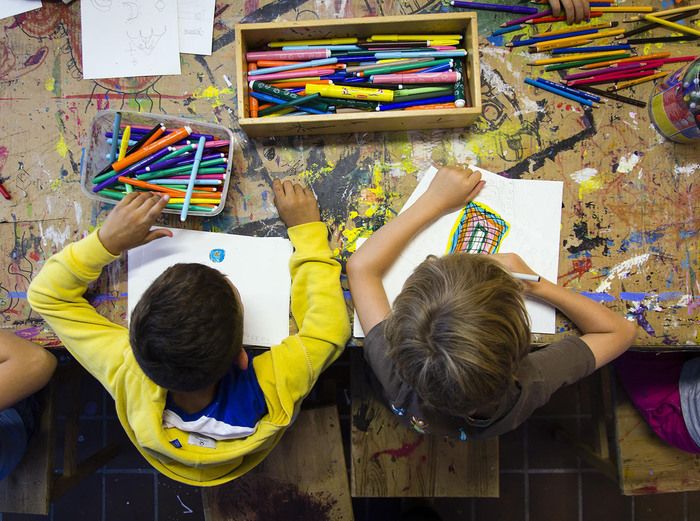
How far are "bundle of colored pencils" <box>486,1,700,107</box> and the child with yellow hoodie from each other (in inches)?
21.2

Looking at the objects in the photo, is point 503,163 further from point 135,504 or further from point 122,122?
point 135,504

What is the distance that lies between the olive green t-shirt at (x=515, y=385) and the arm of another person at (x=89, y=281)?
467mm

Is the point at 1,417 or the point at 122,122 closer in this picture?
the point at 122,122

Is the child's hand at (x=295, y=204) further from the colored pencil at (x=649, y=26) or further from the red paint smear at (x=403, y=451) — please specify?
the colored pencil at (x=649, y=26)

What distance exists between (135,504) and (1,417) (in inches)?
23.2

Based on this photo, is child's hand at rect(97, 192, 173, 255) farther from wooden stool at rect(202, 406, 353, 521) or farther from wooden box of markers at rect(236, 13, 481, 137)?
wooden stool at rect(202, 406, 353, 521)

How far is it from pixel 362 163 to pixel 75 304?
603 millimetres

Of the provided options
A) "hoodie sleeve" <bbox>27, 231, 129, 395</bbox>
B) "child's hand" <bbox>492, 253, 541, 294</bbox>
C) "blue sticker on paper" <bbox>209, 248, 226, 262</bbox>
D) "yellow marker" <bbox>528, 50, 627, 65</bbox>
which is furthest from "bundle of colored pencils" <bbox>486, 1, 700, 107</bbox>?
"hoodie sleeve" <bbox>27, 231, 129, 395</bbox>

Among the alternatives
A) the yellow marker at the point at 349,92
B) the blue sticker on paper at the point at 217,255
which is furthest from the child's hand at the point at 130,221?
the yellow marker at the point at 349,92

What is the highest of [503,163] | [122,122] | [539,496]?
[122,122]

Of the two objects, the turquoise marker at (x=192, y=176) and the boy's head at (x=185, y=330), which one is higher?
the turquoise marker at (x=192, y=176)

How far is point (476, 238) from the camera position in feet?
3.00

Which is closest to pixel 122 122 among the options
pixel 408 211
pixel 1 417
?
pixel 408 211

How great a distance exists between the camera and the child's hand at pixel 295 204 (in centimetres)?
90
